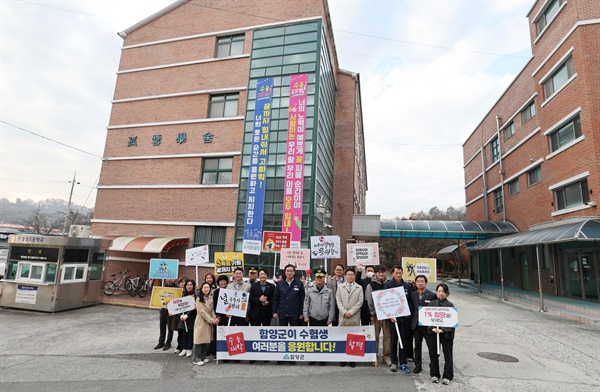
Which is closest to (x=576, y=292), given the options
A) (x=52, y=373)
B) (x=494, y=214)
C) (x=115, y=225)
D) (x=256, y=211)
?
(x=494, y=214)

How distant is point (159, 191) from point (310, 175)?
8801mm

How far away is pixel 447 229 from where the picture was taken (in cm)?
2398

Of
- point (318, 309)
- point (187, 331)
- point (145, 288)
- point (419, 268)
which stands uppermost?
point (419, 268)

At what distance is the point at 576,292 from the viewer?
16.2 m

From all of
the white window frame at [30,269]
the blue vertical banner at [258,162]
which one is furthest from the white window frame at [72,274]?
the blue vertical banner at [258,162]

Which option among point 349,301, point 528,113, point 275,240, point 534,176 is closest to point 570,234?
point 534,176

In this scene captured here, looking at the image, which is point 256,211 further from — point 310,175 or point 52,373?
point 52,373

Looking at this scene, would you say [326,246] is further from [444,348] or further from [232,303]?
[444,348]

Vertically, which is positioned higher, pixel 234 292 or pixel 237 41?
pixel 237 41

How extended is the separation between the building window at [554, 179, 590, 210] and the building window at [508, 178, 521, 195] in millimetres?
5403

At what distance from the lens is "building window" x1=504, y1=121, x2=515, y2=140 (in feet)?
78.6

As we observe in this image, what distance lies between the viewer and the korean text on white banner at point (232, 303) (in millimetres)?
6906

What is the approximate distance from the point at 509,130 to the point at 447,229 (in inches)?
362

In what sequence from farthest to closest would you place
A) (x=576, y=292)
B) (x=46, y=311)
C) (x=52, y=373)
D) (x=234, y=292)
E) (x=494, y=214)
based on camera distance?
(x=494, y=214), (x=576, y=292), (x=46, y=311), (x=234, y=292), (x=52, y=373)
